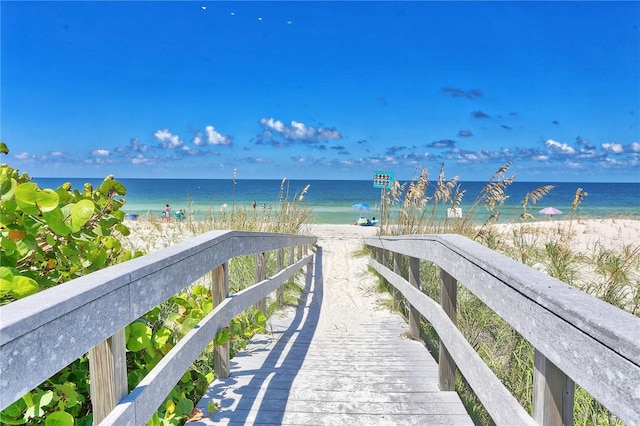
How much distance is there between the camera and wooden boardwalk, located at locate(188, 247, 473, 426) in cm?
227

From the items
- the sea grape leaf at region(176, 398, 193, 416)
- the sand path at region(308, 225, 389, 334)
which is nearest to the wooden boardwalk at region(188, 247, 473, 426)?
the sea grape leaf at region(176, 398, 193, 416)

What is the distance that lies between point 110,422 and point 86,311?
348 millimetres

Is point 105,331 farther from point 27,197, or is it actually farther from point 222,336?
point 222,336

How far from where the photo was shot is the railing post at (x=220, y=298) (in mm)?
2576

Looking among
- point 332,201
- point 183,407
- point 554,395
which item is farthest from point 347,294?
point 332,201

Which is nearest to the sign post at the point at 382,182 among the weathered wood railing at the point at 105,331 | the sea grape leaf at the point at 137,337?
the weathered wood railing at the point at 105,331

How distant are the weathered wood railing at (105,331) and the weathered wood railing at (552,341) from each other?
111 centimetres

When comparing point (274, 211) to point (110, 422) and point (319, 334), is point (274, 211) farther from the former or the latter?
point (110, 422)

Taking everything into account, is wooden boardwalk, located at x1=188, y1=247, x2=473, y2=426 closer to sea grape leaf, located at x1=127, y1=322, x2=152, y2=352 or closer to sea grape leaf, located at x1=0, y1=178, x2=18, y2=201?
sea grape leaf, located at x1=127, y1=322, x2=152, y2=352

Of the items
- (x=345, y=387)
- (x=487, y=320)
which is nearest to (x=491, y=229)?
(x=487, y=320)

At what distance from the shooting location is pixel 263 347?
3.52m

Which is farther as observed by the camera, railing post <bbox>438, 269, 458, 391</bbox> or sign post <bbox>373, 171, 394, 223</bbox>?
sign post <bbox>373, 171, 394, 223</bbox>

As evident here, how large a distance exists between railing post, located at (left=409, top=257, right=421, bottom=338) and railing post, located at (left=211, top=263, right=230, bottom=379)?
5.14 ft

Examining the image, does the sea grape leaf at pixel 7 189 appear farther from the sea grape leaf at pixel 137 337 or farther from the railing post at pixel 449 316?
the railing post at pixel 449 316
